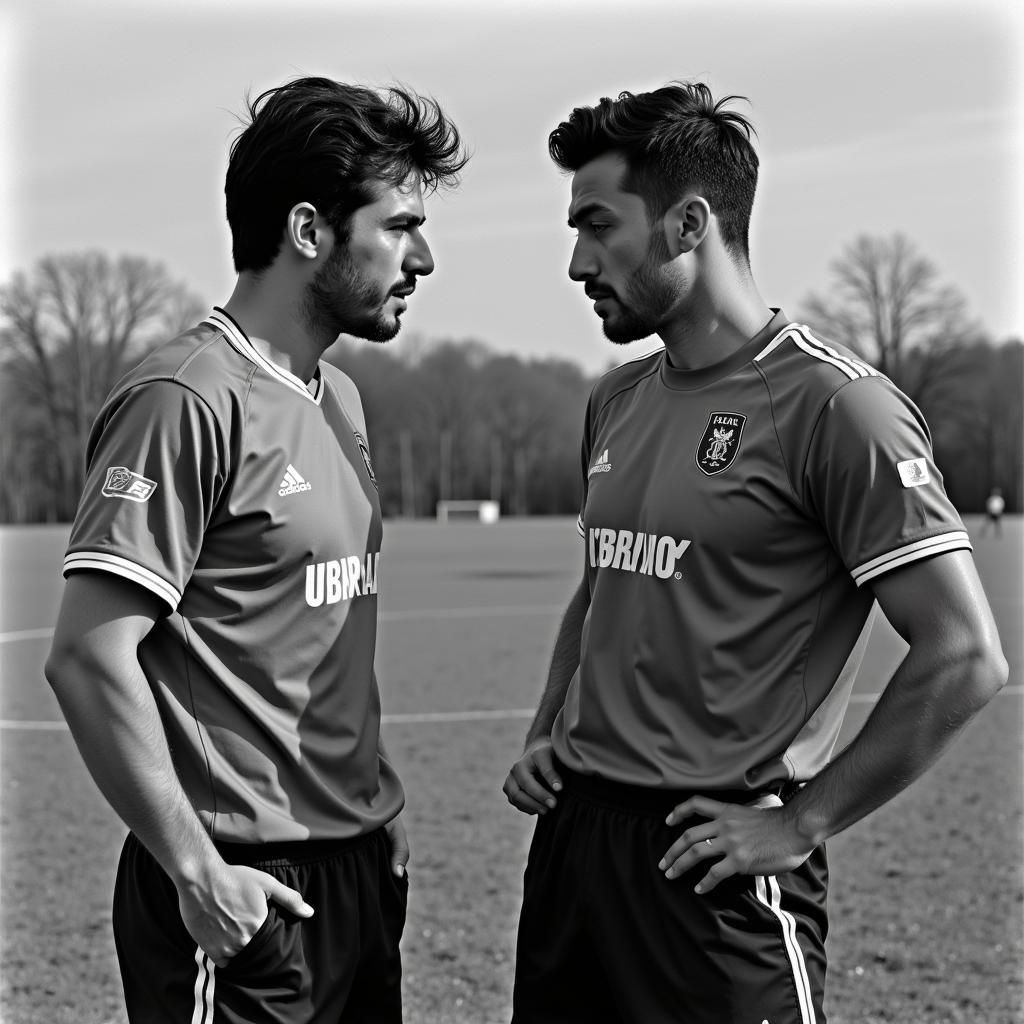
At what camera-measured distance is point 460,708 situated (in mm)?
11125

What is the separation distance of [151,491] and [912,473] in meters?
1.54

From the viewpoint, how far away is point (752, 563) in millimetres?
2818

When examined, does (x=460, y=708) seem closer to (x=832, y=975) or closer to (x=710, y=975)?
(x=832, y=975)

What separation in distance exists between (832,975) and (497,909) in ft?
5.06

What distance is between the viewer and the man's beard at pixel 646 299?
302cm

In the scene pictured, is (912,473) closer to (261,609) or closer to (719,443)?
(719,443)

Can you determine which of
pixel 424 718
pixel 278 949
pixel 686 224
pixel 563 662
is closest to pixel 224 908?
pixel 278 949

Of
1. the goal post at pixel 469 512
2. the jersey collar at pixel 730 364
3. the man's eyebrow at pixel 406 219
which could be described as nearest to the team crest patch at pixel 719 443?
the jersey collar at pixel 730 364

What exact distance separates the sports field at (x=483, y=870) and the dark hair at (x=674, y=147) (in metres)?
→ 3.13

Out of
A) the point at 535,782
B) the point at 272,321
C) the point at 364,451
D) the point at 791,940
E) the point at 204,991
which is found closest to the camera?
the point at 204,991

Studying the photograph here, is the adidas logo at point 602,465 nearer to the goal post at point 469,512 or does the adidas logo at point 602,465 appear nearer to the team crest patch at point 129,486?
the team crest patch at point 129,486

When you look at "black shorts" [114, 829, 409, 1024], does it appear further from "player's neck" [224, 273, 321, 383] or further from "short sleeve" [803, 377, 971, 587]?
"short sleeve" [803, 377, 971, 587]

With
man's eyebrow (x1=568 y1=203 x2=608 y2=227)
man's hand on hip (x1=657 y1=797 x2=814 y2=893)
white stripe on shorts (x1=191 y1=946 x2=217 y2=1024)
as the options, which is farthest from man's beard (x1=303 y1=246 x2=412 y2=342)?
white stripe on shorts (x1=191 y1=946 x2=217 y2=1024)

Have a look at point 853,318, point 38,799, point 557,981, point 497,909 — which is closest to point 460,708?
point 38,799
